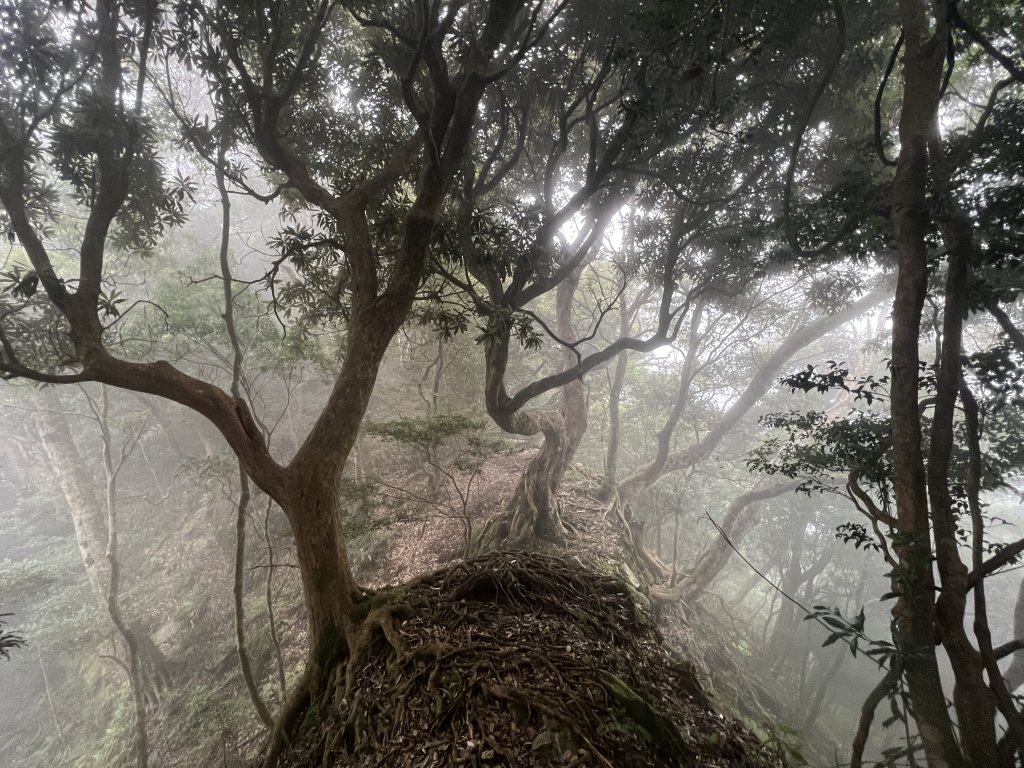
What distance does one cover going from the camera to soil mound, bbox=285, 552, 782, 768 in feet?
8.75

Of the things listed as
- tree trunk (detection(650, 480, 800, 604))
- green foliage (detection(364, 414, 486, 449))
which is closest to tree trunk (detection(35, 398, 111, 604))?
green foliage (detection(364, 414, 486, 449))

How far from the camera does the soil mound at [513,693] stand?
8.75ft

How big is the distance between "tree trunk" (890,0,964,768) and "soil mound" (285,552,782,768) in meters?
1.16

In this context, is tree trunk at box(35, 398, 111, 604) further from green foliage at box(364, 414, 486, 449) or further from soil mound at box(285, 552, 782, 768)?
soil mound at box(285, 552, 782, 768)

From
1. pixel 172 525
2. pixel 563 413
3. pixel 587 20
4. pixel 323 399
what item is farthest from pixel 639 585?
pixel 172 525

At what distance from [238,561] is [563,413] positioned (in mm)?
6282

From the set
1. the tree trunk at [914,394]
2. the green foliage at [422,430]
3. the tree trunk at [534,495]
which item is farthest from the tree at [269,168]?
the tree trunk at [534,495]

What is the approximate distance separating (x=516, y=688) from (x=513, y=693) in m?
0.04

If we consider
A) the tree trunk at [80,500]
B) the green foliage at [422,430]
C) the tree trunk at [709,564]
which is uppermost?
the green foliage at [422,430]

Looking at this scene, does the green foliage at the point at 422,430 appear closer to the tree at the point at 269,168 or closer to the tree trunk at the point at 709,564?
the tree at the point at 269,168

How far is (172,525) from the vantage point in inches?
639

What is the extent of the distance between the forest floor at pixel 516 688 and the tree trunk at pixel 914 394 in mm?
1168

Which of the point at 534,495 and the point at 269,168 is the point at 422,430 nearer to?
the point at 534,495

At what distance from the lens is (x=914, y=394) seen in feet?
11.1
